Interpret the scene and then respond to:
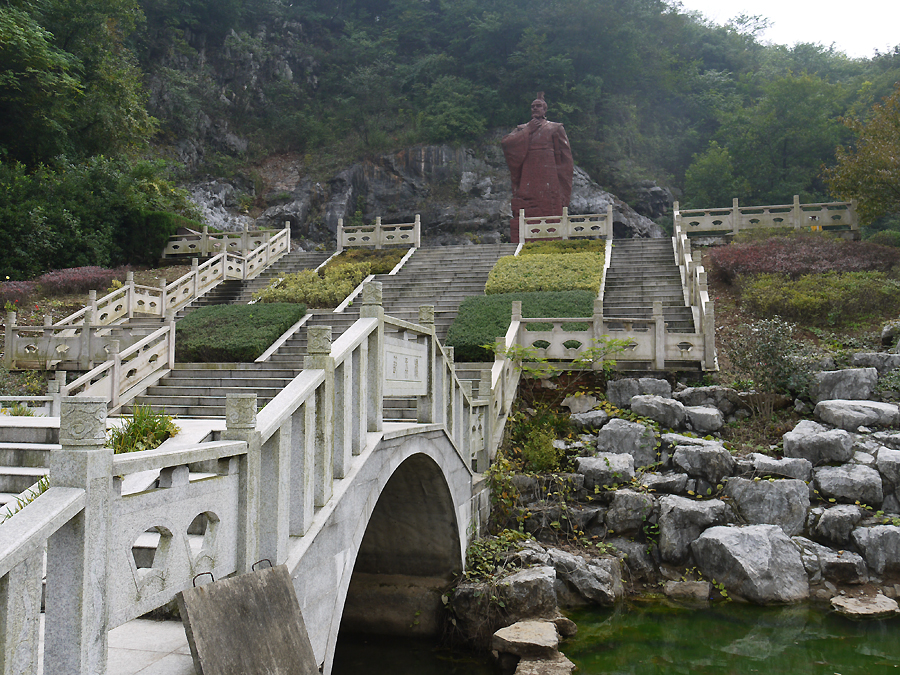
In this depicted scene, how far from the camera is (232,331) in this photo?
15.0 metres

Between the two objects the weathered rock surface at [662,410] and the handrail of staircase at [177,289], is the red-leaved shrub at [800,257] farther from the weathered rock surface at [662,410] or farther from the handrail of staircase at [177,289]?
the handrail of staircase at [177,289]

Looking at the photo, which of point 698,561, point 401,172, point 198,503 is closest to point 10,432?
point 198,503

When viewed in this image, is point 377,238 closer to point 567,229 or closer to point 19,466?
point 567,229

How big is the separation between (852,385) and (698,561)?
14.8ft

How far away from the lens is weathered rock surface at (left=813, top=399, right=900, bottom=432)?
1007 cm

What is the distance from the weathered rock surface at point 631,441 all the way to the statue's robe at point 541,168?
1750cm

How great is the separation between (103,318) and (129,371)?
5.31 meters

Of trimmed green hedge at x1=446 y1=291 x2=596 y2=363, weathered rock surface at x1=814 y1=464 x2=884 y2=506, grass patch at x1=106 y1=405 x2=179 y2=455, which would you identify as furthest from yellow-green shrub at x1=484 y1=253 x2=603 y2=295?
grass patch at x1=106 y1=405 x2=179 y2=455

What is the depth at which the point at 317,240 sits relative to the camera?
38.1m

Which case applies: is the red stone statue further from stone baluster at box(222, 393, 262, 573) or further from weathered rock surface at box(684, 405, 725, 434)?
stone baluster at box(222, 393, 262, 573)

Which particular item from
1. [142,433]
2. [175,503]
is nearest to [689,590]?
[142,433]

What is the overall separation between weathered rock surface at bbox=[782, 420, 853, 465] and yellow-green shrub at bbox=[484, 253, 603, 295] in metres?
7.77

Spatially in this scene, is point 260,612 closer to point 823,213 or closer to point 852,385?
point 852,385

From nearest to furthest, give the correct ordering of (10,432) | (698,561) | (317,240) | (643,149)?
(10,432) < (698,561) < (317,240) < (643,149)
